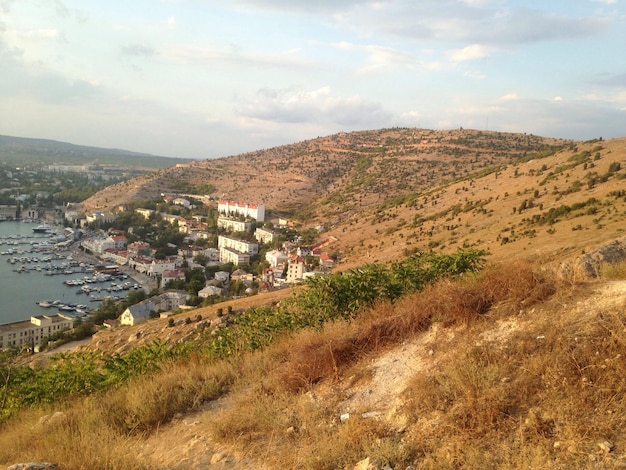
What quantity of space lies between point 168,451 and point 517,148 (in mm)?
74258

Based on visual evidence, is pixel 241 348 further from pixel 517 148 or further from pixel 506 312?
pixel 517 148

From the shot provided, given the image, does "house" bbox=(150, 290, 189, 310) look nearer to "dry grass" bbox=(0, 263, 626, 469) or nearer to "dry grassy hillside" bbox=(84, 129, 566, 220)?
"dry grassy hillside" bbox=(84, 129, 566, 220)

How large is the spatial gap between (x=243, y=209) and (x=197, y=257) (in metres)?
19.6

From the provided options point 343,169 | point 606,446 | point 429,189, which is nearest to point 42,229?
point 343,169

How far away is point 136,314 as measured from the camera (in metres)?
28.0

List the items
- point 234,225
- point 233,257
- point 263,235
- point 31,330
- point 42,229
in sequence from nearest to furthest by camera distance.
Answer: point 31,330
point 233,257
point 263,235
point 234,225
point 42,229

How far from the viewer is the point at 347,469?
113 inches

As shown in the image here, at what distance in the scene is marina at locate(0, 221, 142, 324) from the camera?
1419 inches

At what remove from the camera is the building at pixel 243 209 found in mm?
67125

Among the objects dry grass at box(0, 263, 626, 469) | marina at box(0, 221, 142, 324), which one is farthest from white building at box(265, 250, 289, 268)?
dry grass at box(0, 263, 626, 469)

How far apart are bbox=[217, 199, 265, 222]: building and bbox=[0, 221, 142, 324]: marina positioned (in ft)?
75.9

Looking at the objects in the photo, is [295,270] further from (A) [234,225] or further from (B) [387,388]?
(B) [387,388]

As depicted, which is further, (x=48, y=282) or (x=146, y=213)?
(x=146, y=213)

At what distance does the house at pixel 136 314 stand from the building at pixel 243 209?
37.3 m
